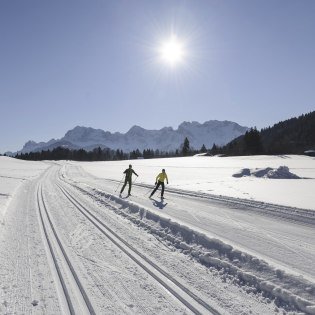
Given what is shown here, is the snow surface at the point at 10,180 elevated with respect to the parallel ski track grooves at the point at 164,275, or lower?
elevated

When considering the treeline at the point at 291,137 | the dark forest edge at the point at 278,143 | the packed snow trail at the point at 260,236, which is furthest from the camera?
the treeline at the point at 291,137

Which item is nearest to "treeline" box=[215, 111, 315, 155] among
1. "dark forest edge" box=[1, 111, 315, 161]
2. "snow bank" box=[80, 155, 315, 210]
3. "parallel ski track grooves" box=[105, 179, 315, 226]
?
"dark forest edge" box=[1, 111, 315, 161]

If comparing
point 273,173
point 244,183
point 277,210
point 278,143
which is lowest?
point 277,210

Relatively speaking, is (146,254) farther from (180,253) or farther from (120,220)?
(120,220)

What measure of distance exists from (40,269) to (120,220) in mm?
5811

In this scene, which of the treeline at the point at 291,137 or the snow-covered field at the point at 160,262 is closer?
the snow-covered field at the point at 160,262

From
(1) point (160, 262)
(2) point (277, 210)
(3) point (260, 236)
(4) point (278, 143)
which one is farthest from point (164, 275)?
(4) point (278, 143)

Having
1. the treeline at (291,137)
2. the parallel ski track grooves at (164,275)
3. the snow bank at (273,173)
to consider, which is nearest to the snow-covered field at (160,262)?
the parallel ski track grooves at (164,275)

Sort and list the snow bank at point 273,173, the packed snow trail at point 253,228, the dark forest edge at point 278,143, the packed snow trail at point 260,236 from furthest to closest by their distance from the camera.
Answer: the dark forest edge at point 278,143 < the snow bank at point 273,173 < the packed snow trail at point 253,228 < the packed snow trail at point 260,236

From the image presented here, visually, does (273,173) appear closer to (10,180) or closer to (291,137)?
(10,180)

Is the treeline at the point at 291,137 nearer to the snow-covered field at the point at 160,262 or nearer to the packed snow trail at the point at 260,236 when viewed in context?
the packed snow trail at the point at 260,236

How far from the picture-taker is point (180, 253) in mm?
8867

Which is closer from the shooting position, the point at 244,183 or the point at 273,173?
the point at 244,183

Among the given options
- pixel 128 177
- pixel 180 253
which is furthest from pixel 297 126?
pixel 180 253
